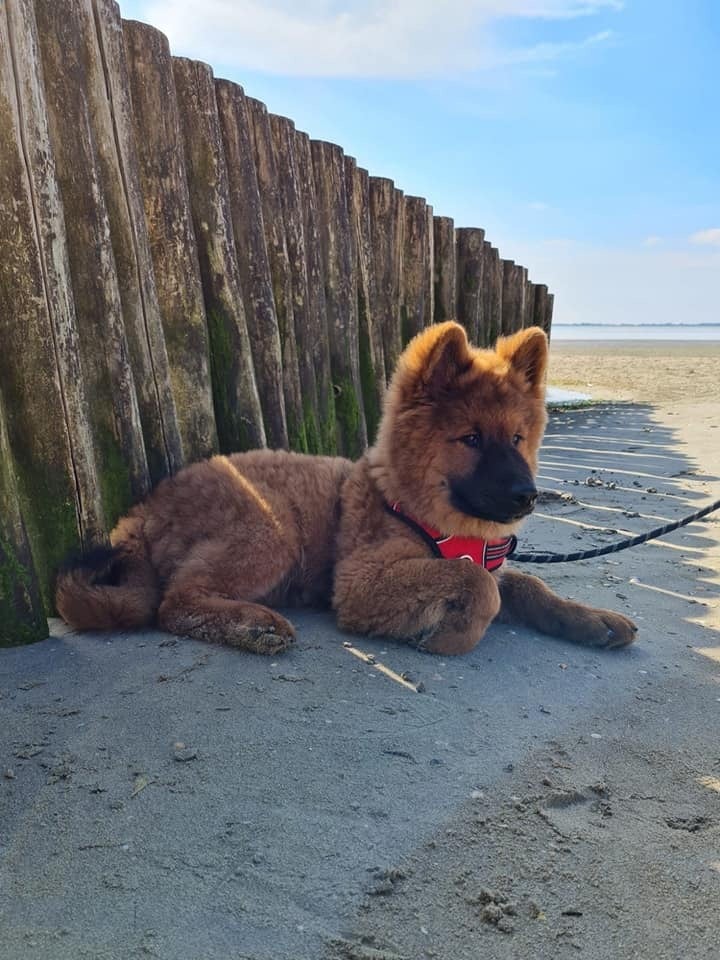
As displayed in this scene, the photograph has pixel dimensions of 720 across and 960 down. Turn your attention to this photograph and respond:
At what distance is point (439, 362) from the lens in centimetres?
407

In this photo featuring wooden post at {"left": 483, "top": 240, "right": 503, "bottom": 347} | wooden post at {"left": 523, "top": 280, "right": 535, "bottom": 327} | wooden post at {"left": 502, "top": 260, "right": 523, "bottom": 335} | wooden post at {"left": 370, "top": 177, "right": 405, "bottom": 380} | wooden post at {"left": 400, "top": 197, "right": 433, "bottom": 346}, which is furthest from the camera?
wooden post at {"left": 523, "top": 280, "right": 535, "bottom": 327}

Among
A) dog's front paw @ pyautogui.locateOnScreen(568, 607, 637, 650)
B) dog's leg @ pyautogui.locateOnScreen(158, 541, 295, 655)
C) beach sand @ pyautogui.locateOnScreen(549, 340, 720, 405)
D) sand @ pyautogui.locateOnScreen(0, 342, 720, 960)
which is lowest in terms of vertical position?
beach sand @ pyautogui.locateOnScreen(549, 340, 720, 405)

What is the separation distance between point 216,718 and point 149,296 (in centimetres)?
229

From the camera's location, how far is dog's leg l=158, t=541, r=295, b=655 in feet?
11.5

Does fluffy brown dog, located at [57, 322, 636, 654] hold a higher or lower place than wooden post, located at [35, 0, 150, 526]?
lower

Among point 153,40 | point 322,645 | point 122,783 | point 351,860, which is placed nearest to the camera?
point 351,860

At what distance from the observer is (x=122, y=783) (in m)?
2.46

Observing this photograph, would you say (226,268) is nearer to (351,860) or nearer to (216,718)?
(216,718)

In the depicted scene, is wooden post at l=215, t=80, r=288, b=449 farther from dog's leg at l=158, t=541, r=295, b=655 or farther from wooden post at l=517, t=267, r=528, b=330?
wooden post at l=517, t=267, r=528, b=330

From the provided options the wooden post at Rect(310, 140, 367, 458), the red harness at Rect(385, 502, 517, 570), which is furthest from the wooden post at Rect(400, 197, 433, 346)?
the red harness at Rect(385, 502, 517, 570)

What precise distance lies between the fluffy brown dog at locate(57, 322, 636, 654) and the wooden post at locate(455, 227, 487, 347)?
252 inches

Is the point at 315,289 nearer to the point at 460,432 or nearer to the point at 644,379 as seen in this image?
the point at 460,432

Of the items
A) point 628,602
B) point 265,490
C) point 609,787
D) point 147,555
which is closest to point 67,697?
point 147,555

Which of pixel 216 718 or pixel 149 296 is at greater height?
pixel 149 296
